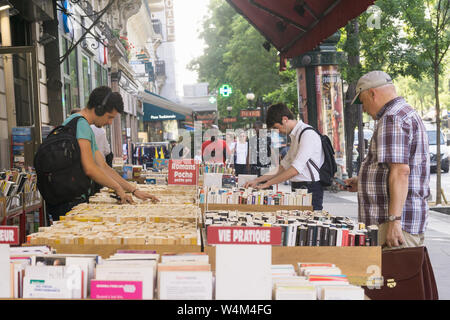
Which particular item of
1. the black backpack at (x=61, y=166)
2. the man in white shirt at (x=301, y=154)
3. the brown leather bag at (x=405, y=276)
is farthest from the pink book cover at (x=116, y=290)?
the man in white shirt at (x=301, y=154)

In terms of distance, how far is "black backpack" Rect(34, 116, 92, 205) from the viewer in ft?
14.4

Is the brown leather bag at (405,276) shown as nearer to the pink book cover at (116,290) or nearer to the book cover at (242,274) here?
the book cover at (242,274)

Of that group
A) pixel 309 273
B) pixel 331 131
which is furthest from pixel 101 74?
pixel 309 273

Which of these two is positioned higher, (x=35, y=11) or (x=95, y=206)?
(x=35, y=11)

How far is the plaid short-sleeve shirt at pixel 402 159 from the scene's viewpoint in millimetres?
3352

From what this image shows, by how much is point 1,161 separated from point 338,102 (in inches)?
287

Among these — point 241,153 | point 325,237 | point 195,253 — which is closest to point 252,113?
point 241,153

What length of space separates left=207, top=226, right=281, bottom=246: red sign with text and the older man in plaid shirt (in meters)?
1.60

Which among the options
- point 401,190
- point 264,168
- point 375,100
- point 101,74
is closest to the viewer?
Answer: point 401,190

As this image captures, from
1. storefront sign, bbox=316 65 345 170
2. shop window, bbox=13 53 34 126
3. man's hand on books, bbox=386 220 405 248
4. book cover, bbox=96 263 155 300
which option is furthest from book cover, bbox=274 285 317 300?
storefront sign, bbox=316 65 345 170

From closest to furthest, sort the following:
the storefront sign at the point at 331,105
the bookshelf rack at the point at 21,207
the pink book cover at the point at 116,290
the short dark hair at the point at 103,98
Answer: the pink book cover at the point at 116,290
the short dark hair at the point at 103,98
the bookshelf rack at the point at 21,207
the storefront sign at the point at 331,105

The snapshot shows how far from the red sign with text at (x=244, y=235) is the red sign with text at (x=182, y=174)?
3769 millimetres

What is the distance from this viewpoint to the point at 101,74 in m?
17.5

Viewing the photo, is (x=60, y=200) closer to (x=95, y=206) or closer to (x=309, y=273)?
(x=95, y=206)
